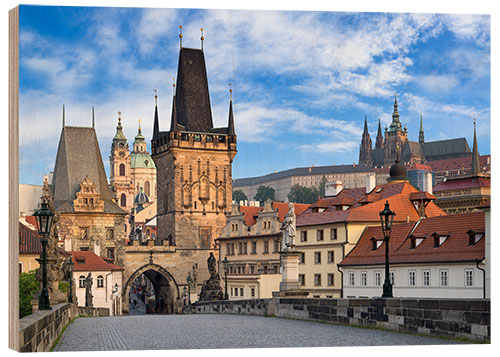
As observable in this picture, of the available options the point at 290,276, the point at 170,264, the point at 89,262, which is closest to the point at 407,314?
the point at 290,276

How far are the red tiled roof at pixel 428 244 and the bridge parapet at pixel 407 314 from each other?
15209 millimetres

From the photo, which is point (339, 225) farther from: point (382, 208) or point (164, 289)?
point (164, 289)

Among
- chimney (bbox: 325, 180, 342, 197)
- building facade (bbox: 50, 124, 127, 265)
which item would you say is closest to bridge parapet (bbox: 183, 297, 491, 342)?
chimney (bbox: 325, 180, 342, 197)

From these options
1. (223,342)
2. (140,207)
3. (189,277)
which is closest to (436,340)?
(223,342)

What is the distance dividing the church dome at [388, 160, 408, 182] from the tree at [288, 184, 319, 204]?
525cm

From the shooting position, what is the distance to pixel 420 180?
2415 inches

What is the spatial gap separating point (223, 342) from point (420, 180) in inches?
1755

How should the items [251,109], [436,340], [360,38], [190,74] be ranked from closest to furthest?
[436,340] < [360,38] < [251,109] < [190,74]

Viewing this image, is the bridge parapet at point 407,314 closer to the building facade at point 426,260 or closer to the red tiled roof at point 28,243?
the building facade at point 426,260

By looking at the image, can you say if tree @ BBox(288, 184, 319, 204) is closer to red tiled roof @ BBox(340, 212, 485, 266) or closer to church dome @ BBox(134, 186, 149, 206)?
red tiled roof @ BBox(340, 212, 485, 266)

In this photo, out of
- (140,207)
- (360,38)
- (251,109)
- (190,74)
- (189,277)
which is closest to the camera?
(360,38)

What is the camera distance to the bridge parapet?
16109 mm

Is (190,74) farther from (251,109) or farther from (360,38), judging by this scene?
(360,38)

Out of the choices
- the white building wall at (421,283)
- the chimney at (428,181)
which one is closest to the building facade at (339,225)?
the white building wall at (421,283)
